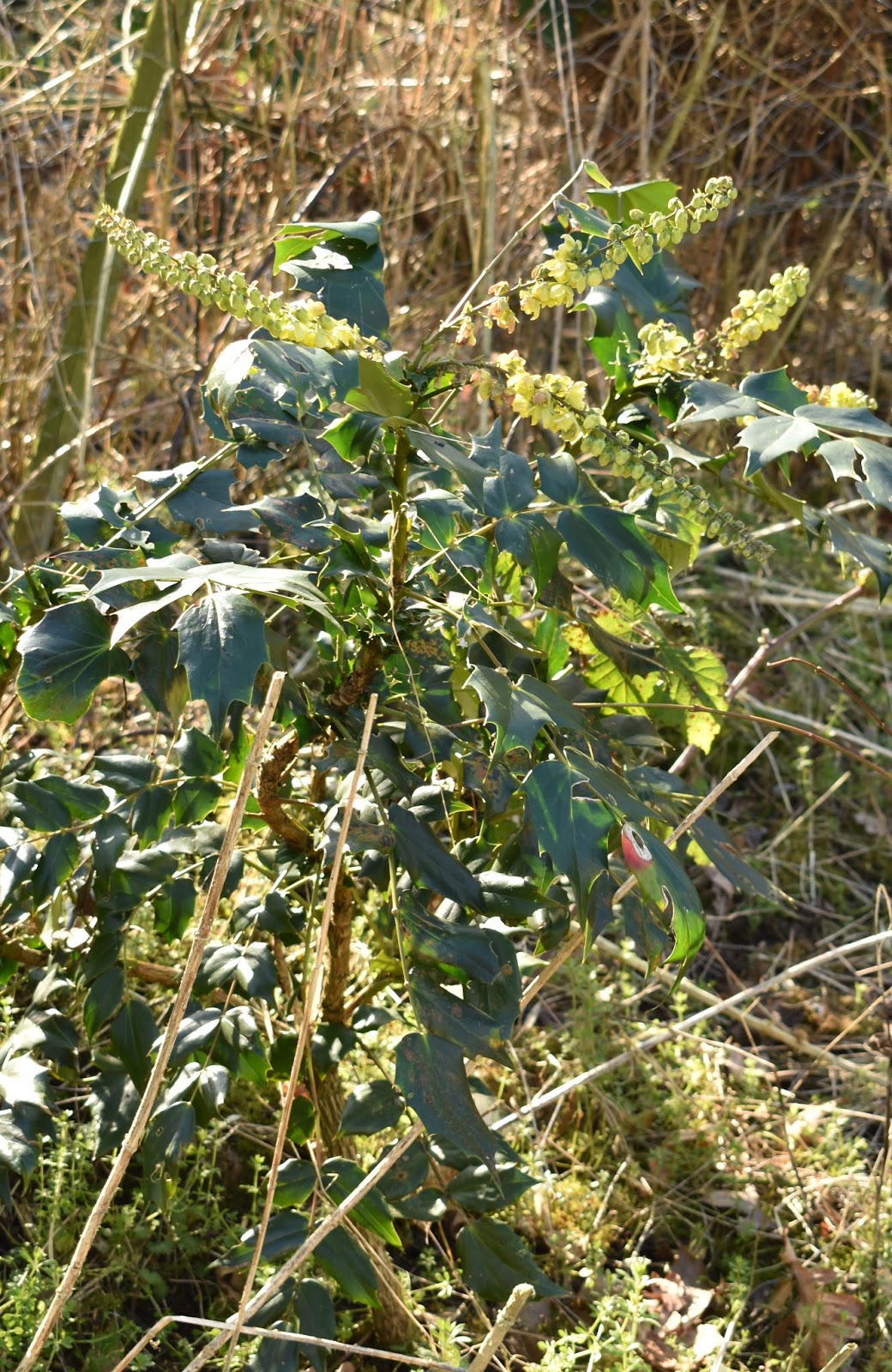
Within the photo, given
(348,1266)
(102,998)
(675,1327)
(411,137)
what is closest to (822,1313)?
(675,1327)

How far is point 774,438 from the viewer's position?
1.11 meters

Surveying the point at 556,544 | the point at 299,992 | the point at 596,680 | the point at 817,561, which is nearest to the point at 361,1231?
the point at 299,992

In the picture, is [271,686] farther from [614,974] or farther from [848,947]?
[614,974]

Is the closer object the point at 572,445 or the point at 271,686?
the point at 271,686

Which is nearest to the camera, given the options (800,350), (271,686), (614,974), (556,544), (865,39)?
(271,686)

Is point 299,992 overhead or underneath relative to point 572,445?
underneath

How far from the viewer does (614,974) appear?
2.44m

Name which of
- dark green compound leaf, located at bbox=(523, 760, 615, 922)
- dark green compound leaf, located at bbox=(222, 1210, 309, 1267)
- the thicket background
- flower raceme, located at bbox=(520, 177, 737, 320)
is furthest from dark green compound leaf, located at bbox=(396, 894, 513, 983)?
the thicket background

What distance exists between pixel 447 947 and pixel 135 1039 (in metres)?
0.52

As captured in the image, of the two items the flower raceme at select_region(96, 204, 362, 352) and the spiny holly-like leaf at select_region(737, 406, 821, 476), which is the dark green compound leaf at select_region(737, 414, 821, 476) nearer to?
the spiny holly-like leaf at select_region(737, 406, 821, 476)

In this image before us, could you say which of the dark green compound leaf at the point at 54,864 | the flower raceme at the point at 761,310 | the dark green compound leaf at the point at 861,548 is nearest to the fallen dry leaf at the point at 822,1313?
the dark green compound leaf at the point at 861,548

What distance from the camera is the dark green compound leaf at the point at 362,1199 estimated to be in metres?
1.27

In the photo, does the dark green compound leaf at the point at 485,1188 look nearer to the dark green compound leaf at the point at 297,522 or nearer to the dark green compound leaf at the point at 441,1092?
the dark green compound leaf at the point at 441,1092

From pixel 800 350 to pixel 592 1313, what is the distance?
3.12 metres
